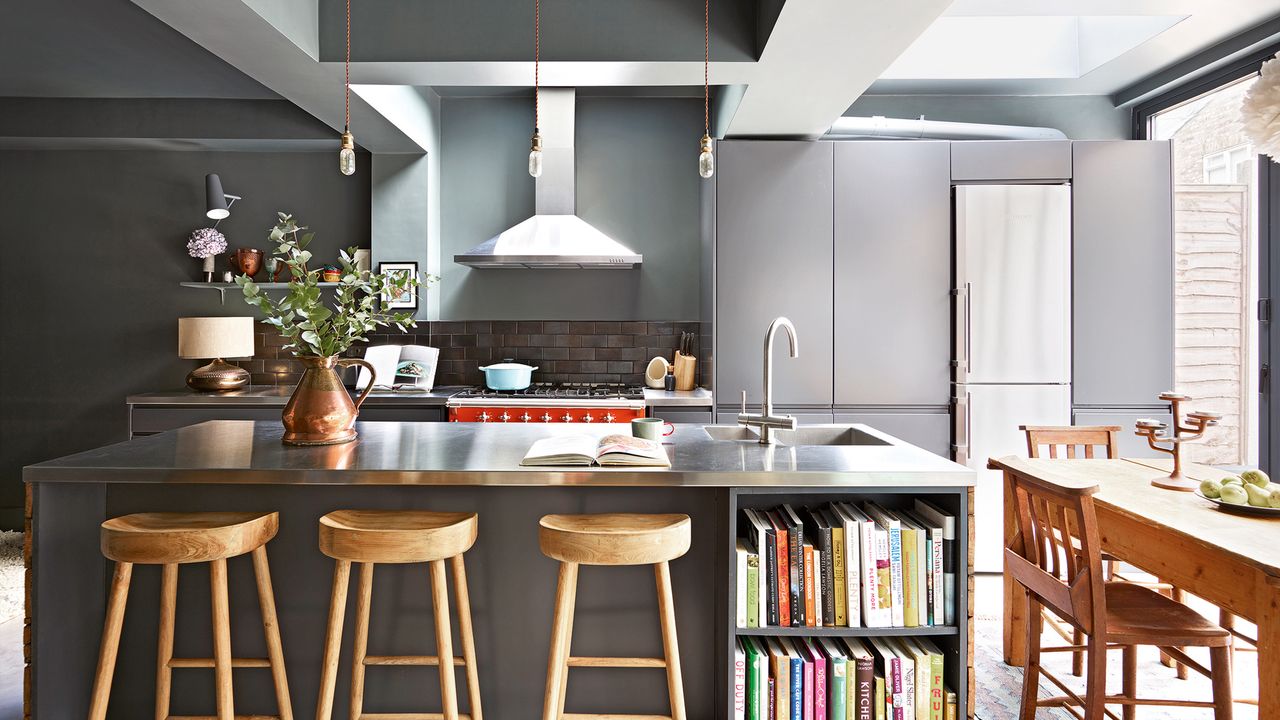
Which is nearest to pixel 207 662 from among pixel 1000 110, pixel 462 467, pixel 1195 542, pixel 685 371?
pixel 462 467

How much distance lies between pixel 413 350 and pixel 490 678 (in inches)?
114

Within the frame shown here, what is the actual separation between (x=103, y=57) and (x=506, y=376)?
290cm

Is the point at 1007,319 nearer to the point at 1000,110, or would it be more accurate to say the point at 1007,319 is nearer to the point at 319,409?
the point at 1000,110

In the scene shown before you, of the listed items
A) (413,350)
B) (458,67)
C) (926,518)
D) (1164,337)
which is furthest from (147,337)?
(1164,337)

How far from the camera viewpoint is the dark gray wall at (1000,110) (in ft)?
15.4

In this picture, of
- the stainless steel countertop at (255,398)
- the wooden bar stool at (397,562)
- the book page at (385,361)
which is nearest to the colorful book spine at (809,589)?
the wooden bar stool at (397,562)

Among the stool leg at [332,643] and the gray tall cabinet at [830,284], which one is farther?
the gray tall cabinet at [830,284]

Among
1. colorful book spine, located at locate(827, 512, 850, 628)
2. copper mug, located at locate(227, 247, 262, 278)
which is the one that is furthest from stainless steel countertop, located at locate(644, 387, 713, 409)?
copper mug, located at locate(227, 247, 262, 278)

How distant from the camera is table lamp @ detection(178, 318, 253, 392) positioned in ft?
14.0

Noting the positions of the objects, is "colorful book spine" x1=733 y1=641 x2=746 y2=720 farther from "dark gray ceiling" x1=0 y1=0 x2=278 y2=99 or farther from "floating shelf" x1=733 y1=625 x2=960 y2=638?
"dark gray ceiling" x1=0 y1=0 x2=278 y2=99

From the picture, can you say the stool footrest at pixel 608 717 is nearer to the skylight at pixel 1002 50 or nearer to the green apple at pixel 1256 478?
the green apple at pixel 1256 478

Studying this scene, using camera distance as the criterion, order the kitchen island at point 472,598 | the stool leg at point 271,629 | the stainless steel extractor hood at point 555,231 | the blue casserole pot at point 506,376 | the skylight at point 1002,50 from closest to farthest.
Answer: the stool leg at point 271,629, the kitchen island at point 472,598, the stainless steel extractor hood at point 555,231, the skylight at point 1002,50, the blue casserole pot at point 506,376

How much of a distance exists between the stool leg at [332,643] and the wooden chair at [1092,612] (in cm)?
203

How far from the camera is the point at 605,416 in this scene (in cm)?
408
